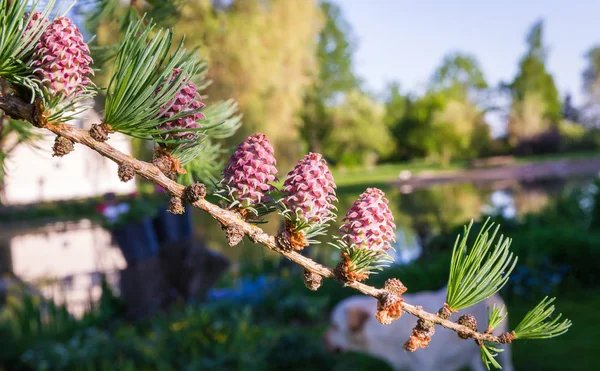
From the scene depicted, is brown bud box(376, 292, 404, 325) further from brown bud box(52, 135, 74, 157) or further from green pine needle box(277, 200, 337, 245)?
brown bud box(52, 135, 74, 157)

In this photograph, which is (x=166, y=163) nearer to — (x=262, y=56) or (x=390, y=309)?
(x=390, y=309)

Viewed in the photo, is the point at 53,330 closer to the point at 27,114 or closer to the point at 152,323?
the point at 152,323

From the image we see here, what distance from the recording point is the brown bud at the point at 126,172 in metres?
0.57

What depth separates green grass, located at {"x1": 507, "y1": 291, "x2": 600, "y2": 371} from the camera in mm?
5348

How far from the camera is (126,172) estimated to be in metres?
0.57

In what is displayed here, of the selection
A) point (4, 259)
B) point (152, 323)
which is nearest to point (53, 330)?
point (152, 323)

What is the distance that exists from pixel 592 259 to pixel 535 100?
35883mm

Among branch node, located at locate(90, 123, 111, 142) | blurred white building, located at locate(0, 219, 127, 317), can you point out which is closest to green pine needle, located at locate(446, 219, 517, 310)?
branch node, located at locate(90, 123, 111, 142)

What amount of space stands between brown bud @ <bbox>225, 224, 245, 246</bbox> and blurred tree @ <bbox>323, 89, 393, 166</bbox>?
968 inches

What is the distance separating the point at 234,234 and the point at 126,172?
12 cm

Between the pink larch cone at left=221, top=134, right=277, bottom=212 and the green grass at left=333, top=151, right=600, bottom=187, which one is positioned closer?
the pink larch cone at left=221, top=134, right=277, bottom=212

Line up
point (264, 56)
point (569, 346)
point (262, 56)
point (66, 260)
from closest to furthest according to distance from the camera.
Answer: point (569, 346) → point (66, 260) → point (262, 56) → point (264, 56)

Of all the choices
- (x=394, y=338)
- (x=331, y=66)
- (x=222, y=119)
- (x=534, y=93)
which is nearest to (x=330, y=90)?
(x=331, y=66)

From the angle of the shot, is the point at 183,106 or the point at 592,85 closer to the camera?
the point at 183,106
